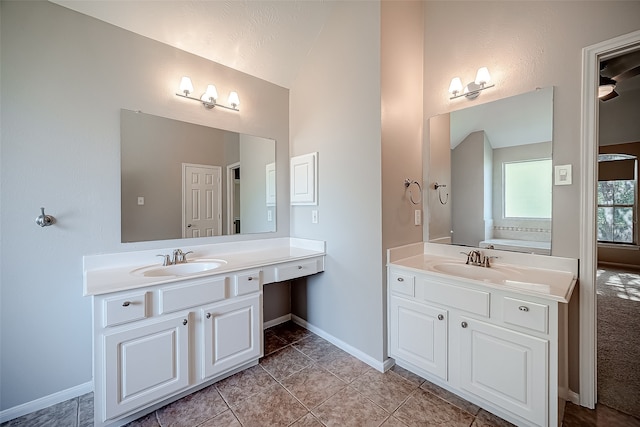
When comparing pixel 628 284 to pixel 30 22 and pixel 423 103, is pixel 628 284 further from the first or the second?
pixel 30 22

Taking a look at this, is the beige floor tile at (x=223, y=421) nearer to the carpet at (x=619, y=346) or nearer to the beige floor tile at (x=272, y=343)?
the beige floor tile at (x=272, y=343)

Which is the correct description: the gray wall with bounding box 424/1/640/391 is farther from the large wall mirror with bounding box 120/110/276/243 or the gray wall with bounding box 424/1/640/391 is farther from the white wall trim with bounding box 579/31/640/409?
the large wall mirror with bounding box 120/110/276/243

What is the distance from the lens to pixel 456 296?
164cm

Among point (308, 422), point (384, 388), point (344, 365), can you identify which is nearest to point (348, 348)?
point (344, 365)

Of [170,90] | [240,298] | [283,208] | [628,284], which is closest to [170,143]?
[170,90]

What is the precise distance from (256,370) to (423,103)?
2.65 metres

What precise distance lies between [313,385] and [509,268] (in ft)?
5.32

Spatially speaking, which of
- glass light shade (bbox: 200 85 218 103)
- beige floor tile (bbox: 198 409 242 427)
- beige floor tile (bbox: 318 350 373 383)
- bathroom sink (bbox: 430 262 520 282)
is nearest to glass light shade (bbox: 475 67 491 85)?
bathroom sink (bbox: 430 262 520 282)

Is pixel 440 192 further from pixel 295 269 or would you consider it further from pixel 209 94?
pixel 209 94

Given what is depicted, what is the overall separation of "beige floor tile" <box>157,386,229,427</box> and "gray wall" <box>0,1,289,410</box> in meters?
0.68

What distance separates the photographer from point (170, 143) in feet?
6.89

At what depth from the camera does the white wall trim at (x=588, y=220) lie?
1.54m

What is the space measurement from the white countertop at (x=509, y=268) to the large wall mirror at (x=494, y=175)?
7 centimetres

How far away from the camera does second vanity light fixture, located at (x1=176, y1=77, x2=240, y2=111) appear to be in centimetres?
210
